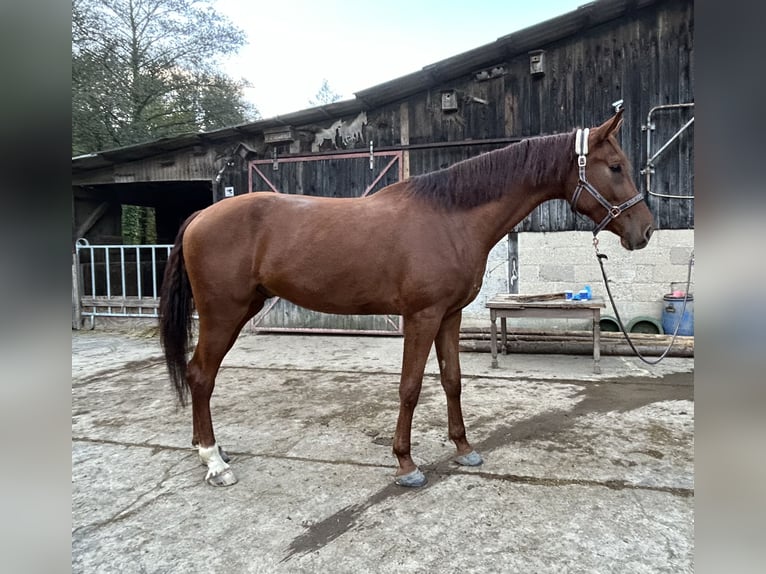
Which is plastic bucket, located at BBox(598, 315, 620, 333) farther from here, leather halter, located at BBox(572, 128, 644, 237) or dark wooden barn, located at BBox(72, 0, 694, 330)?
leather halter, located at BBox(572, 128, 644, 237)

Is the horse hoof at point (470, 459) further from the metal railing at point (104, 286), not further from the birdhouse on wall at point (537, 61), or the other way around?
the metal railing at point (104, 286)

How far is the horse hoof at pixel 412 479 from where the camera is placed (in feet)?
6.94

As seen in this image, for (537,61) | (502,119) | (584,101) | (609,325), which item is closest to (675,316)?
(609,325)

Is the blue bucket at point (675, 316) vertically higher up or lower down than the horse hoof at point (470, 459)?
higher up

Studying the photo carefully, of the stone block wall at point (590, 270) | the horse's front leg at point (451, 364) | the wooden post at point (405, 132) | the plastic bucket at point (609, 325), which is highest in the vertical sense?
the wooden post at point (405, 132)

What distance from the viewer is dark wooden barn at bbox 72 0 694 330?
516 cm

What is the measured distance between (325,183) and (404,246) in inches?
165

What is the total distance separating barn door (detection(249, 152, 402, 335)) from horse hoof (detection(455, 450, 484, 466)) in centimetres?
354

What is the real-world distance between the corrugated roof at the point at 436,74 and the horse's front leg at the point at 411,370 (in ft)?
14.0

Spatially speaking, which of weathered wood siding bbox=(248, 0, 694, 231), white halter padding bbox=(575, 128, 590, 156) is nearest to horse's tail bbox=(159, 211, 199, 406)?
white halter padding bbox=(575, 128, 590, 156)

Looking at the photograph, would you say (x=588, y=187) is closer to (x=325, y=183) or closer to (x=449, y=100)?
(x=449, y=100)

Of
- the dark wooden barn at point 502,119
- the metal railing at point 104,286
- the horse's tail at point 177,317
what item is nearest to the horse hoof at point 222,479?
the horse's tail at point 177,317
